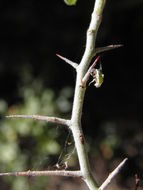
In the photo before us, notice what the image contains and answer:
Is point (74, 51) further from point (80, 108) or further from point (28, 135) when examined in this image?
point (80, 108)

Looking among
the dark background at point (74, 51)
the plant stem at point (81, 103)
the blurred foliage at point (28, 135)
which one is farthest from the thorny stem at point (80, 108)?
the dark background at point (74, 51)

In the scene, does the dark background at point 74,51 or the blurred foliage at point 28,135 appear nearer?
the blurred foliage at point 28,135

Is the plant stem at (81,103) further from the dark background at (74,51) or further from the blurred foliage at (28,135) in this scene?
the dark background at (74,51)

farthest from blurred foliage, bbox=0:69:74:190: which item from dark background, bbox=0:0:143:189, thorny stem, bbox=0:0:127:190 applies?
thorny stem, bbox=0:0:127:190

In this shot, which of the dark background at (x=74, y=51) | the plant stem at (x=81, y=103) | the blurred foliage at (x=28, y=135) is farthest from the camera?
the dark background at (x=74, y=51)

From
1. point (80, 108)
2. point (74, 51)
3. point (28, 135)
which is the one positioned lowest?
point (28, 135)

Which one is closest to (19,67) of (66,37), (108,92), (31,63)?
(31,63)

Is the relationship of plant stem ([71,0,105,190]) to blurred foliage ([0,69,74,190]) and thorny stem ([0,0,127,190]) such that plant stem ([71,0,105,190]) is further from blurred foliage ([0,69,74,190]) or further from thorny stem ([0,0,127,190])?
blurred foliage ([0,69,74,190])

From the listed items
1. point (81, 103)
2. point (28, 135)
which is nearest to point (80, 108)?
point (81, 103)

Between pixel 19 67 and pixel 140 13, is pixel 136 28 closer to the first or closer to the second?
pixel 140 13
